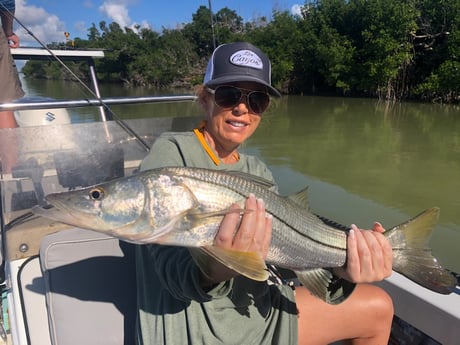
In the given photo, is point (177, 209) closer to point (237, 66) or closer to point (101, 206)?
point (101, 206)

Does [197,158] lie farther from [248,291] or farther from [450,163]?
[450,163]

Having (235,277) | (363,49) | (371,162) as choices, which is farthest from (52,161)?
(363,49)

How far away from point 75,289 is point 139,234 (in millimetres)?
851

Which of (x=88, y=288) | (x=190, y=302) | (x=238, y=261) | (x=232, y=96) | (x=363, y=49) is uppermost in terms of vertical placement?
(x=363, y=49)

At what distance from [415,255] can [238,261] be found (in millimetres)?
1079

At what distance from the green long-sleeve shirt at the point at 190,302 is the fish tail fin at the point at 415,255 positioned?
26.4 inches

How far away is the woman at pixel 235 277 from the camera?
159 centimetres

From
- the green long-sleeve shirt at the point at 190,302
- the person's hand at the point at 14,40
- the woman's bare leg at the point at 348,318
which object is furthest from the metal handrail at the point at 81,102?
the person's hand at the point at 14,40

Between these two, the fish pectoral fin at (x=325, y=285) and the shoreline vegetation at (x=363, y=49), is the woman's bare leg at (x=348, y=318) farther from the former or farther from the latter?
the shoreline vegetation at (x=363, y=49)

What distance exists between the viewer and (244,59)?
2.05m

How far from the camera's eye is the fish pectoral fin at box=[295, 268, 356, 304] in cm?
197

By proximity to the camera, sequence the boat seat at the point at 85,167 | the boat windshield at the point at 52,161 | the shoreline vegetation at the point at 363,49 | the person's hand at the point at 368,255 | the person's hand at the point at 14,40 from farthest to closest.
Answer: the shoreline vegetation at the point at 363,49
the person's hand at the point at 14,40
the boat seat at the point at 85,167
the boat windshield at the point at 52,161
the person's hand at the point at 368,255

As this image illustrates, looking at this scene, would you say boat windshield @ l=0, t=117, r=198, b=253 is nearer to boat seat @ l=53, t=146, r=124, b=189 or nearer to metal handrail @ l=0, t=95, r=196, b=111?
boat seat @ l=53, t=146, r=124, b=189

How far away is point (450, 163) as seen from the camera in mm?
12094
